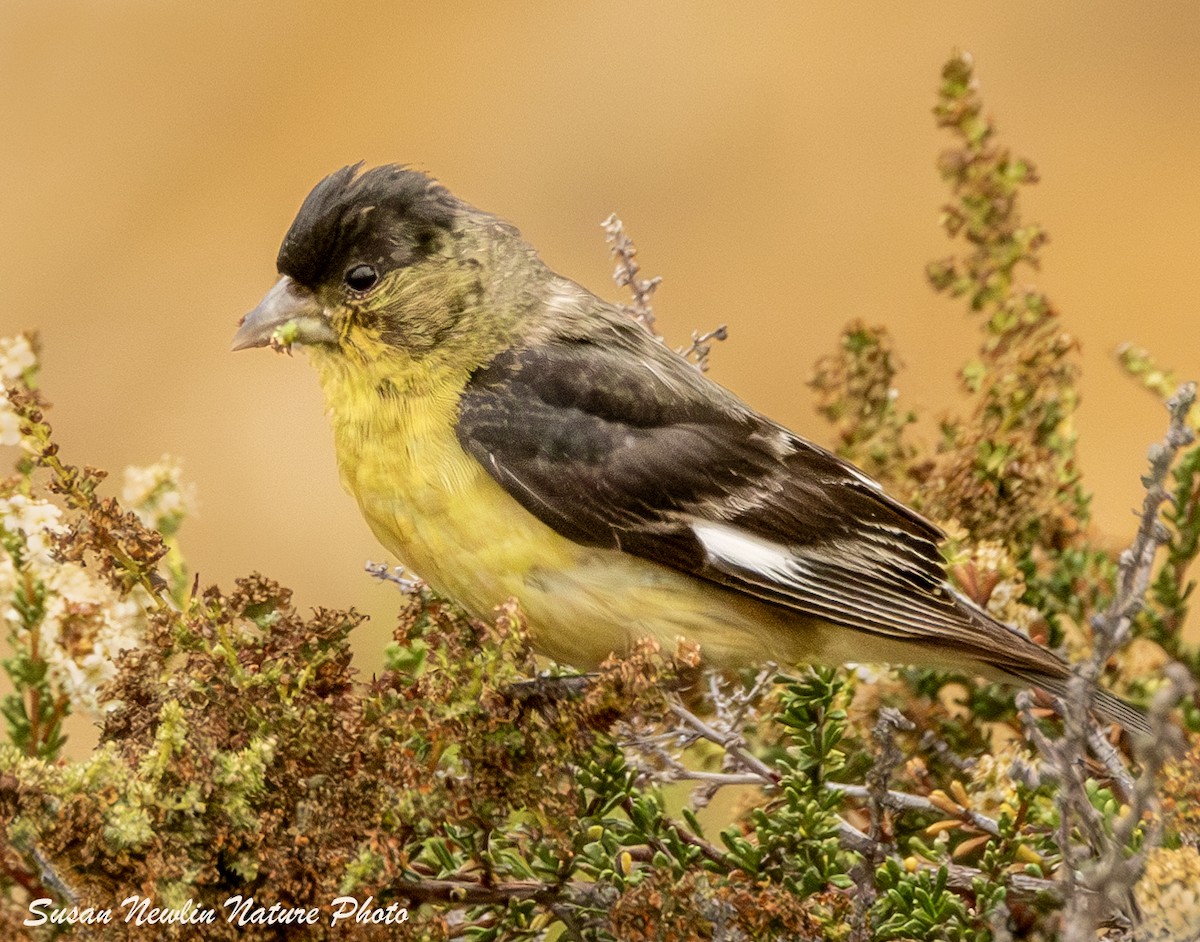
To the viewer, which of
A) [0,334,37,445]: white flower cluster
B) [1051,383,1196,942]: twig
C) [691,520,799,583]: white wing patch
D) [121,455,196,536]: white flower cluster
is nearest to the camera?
Result: [1051,383,1196,942]: twig

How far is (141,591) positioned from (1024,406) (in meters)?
1.41

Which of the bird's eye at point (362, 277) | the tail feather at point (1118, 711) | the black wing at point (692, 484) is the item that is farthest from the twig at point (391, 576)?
the tail feather at point (1118, 711)

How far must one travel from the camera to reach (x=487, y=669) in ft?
4.83

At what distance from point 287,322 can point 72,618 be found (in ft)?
2.25

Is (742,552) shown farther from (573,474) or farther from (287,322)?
(287,322)

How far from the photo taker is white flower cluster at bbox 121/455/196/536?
6.32ft

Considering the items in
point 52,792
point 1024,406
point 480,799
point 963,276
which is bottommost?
point 52,792

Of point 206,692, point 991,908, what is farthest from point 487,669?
point 991,908

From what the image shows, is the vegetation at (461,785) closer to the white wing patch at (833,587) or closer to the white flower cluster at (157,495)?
the white flower cluster at (157,495)

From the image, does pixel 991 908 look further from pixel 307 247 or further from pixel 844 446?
pixel 307 247

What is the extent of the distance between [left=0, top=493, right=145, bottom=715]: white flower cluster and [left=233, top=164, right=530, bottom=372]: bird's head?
0.61 m

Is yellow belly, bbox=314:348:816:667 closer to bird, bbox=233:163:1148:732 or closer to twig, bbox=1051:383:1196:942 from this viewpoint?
bird, bbox=233:163:1148:732

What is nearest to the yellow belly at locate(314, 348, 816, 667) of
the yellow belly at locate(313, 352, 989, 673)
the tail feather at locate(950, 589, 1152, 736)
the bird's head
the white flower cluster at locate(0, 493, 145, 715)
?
the yellow belly at locate(313, 352, 989, 673)

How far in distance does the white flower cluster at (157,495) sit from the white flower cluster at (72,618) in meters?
0.11
